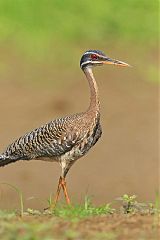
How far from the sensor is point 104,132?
14.8 m

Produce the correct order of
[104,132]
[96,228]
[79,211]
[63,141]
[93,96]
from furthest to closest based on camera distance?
[104,132] < [93,96] < [63,141] < [79,211] < [96,228]

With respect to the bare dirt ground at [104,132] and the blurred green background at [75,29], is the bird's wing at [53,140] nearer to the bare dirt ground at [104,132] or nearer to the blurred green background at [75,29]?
the bare dirt ground at [104,132]

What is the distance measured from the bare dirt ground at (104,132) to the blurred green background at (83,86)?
0.01 meters

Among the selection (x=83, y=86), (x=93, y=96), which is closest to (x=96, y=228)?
(x=93, y=96)

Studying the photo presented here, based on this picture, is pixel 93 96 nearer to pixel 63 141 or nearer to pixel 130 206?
pixel 63 141

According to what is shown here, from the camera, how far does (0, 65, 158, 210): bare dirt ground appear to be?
530 inches

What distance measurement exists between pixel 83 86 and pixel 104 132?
59.2 inches

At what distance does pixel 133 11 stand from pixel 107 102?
3162 mm

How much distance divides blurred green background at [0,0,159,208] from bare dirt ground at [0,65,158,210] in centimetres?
1

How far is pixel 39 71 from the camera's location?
1661 cm

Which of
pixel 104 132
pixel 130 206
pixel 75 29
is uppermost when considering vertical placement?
pixel 75 29

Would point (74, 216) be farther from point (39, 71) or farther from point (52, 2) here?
point (52, 2)

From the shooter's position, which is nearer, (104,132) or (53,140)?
(53,140)

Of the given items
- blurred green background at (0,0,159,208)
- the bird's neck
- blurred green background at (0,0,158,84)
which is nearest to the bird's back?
the bird's neck
